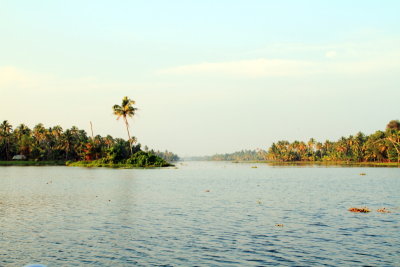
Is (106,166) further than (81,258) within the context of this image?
Yes

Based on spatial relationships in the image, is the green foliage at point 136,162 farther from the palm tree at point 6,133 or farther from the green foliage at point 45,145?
the palm tree at point 6,133

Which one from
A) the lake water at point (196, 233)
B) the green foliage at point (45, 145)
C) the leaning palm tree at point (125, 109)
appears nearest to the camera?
the lake water at point (196, 233)

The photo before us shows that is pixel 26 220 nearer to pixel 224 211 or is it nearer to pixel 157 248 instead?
pixel 157 248

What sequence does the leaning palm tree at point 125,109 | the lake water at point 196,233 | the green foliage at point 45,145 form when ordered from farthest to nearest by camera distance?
the green foliage at point 45,145
the leaning palm tree at point 125,109
the lake water at point 196,233


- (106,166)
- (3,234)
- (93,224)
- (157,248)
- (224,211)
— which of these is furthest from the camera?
(106,166)

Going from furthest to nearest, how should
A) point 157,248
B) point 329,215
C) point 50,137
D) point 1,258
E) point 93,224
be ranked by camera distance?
point 50,137
point 329,215
point 93,224
point 157,248
point 1,258

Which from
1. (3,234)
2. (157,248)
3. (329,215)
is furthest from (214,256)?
(329,215)

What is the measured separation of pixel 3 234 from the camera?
24953mm

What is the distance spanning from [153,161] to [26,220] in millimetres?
116188

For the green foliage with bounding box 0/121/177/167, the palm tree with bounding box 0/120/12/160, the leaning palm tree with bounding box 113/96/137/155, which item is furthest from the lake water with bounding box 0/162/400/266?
the palm tree with bounding box 0/120/12/160

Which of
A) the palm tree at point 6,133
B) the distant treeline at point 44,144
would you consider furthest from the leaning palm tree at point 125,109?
the palm tree at point 6,133

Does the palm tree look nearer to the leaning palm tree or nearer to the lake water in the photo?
the leaning palm tree

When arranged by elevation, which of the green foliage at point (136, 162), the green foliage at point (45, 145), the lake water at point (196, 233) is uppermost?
the green foliage at point (45, 145)

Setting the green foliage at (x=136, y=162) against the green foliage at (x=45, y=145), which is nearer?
the green foliage at (x=136, y=162)
